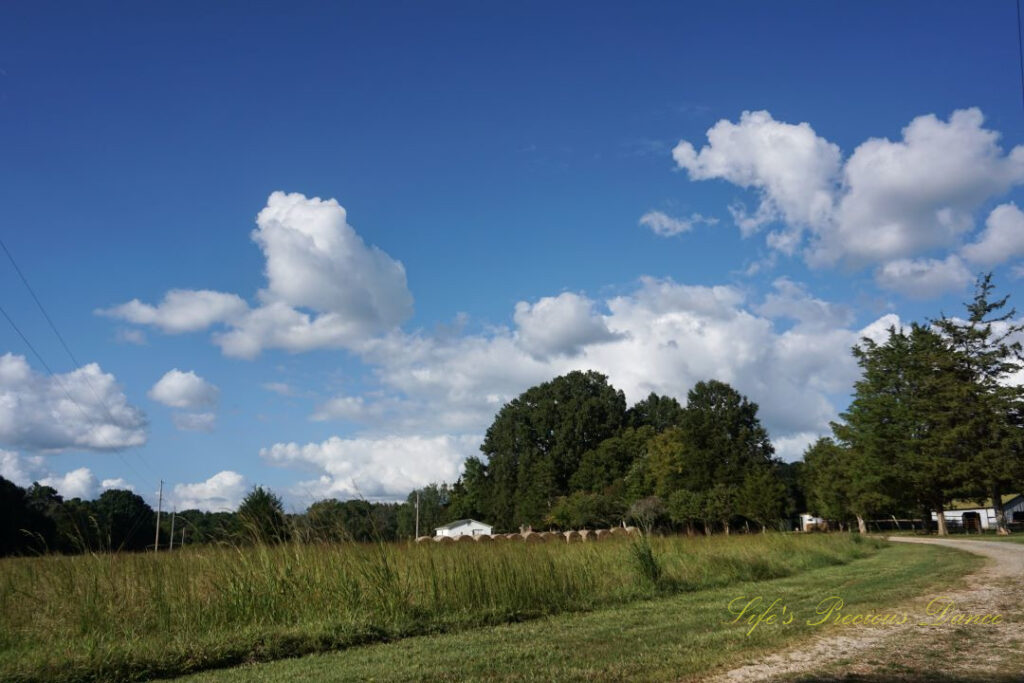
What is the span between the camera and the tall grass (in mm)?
7355

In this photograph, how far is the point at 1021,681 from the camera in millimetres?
4938

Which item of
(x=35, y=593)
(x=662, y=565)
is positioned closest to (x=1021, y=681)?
(x=662, y=565)

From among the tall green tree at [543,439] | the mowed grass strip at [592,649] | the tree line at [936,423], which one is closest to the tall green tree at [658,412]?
the tall green tree at [543,439]

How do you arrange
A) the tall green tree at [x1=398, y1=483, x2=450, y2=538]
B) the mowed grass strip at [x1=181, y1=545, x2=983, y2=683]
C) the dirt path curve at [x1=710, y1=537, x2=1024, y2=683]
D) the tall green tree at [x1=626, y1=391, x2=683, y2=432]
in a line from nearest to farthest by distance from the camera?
the dirt path curve at [x1=710, y1=537, x2=1024, y2=683] → the mowed grass strip at [x1=181, y1=545, x2=983, y2=683] → the tall green tree at [x1=398, y1=483, x2=450, y2=538] → the tall green tree at [x1=626, y1=391, x2=683, y2=432]

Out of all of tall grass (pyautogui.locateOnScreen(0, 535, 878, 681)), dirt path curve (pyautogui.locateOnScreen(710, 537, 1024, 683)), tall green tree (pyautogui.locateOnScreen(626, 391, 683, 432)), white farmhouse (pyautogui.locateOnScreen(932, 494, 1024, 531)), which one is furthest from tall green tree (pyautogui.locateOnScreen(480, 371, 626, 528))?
dirt path curve (pyautogui.locateOnScreen(710, 537, 1024, 683))

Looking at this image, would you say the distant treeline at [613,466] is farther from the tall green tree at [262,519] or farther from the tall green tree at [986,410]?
the tall green tree at [262,519]

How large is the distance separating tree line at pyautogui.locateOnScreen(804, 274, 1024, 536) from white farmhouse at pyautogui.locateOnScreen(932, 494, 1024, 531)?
2003 cm

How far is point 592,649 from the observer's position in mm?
7020

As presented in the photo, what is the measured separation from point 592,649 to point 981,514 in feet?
278

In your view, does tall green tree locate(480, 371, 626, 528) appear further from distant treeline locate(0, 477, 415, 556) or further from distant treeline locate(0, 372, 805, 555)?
distant treeline locate(0, 477, 415, 556)

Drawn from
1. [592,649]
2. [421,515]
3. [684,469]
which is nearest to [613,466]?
[684,469]

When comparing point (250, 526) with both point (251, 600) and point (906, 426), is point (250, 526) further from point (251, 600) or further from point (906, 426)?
point (906, 426)

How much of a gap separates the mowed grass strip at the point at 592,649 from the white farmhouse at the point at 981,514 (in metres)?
70.1

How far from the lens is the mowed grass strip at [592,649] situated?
594 centimetres
